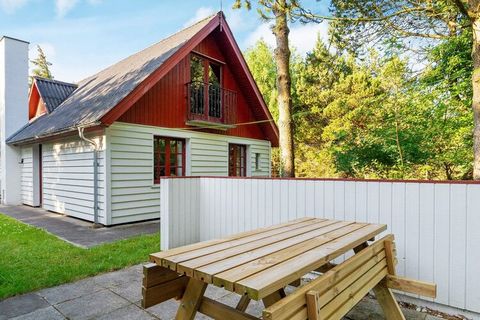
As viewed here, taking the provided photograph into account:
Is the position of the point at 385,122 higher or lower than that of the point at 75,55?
lower

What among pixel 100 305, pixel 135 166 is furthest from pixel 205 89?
pixel 100 305

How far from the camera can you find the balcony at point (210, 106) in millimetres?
8857

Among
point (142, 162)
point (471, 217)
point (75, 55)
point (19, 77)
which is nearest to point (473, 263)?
point (471, 217)

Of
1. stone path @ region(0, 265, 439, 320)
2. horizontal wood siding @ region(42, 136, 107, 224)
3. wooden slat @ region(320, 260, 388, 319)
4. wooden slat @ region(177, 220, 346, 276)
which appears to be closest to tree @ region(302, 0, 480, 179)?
wooden slat @ region(320, 260, 388, 319)

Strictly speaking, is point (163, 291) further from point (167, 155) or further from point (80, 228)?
point (167, 155)

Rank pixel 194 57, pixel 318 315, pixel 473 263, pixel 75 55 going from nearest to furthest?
1. pixel 318 315
2. pixel 473 263
3. pixel 194 57
4. pixel 75 55

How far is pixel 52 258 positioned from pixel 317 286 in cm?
441

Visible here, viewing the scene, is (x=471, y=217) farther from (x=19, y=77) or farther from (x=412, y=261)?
(x=19, y=77)

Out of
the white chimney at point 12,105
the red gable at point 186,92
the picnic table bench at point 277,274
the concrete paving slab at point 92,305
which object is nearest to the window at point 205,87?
the red gable at point 186,92

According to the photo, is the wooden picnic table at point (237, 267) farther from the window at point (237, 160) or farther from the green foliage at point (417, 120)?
the window at point (237, 160)

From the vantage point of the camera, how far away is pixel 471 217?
2.74m

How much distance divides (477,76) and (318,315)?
4.92 m

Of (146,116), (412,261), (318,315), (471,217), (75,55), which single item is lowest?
(412,261)

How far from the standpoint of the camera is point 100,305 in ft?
9.93
